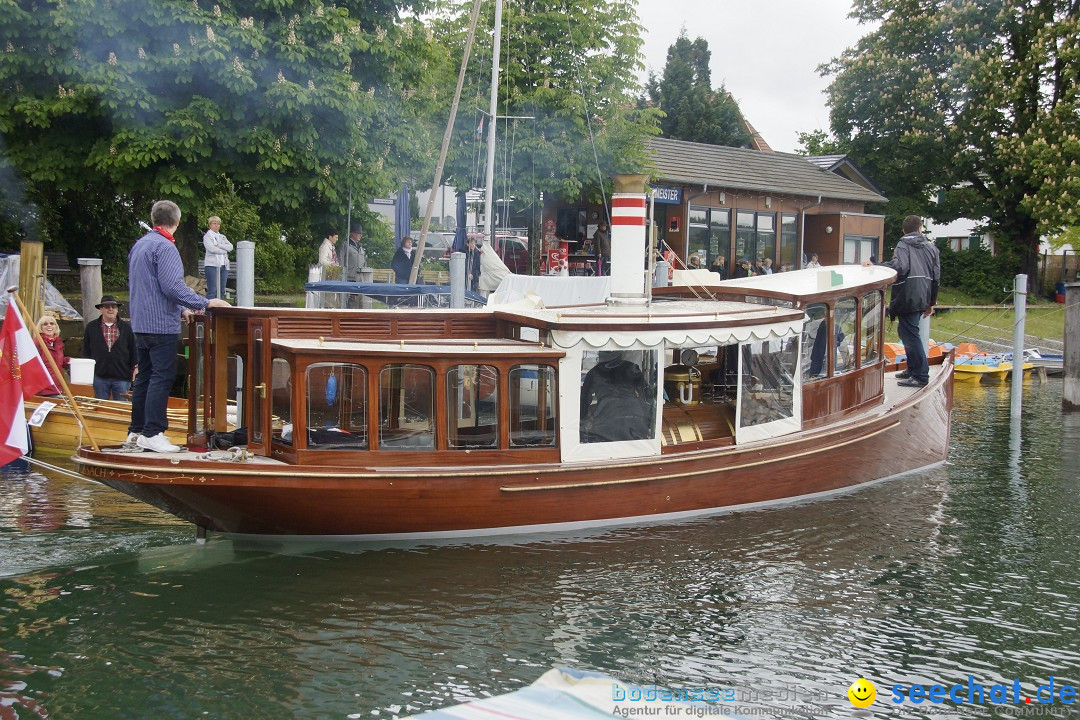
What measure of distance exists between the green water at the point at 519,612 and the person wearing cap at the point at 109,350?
2.81m

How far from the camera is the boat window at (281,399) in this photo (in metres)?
9.42

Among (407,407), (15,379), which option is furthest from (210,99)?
(407,407)

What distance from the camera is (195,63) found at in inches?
602

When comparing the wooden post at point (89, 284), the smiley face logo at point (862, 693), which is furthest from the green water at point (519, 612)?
the wooden post at point (89, 284)

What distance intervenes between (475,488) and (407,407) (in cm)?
100

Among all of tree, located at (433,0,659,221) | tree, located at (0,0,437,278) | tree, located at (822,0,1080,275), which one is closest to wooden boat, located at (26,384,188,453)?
tree, located at (0,0,437,278)

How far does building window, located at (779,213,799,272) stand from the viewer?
3241cm

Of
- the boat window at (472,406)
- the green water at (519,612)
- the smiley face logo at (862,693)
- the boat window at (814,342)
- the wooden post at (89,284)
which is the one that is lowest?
the smiley face logo at (862,693)

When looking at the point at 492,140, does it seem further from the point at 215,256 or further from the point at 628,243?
the point at 628,243

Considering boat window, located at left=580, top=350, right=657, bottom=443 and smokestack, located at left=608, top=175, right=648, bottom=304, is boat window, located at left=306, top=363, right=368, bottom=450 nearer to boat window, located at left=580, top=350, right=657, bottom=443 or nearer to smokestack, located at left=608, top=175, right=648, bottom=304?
boat window, located at left=580, top=350, right=657, bottom=443

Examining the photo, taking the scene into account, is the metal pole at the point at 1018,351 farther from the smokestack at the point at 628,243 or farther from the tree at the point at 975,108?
the tree at the point at 975,108

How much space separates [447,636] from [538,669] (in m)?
0.90

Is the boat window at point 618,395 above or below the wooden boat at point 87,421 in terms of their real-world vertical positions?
above

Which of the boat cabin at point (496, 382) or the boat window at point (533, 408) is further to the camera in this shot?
the boat window at point (533, 408)
